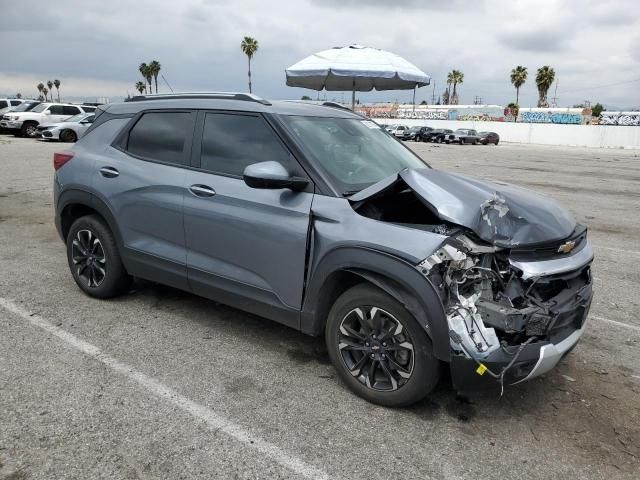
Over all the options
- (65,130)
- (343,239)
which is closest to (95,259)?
(343,239)

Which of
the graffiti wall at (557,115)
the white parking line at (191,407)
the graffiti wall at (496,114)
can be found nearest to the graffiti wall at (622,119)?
the graffiti wall at (496,114)

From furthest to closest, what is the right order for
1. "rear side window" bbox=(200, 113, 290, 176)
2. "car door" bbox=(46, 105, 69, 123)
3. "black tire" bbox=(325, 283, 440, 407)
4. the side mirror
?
1. "car door" bbox=(46, 105, 69, 123)
2. "rear side window" bbox=(200, 113, 290, 176)
3. the side mirror
4. "black tire" bbox=(325, 283, 440, 407)

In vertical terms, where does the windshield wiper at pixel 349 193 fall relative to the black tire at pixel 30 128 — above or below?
below

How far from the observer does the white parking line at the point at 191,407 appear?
2529mm

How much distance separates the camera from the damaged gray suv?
2709 millimetres

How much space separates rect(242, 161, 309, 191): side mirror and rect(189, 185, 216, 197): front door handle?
57 cm

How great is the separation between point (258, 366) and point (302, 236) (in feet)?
3.25

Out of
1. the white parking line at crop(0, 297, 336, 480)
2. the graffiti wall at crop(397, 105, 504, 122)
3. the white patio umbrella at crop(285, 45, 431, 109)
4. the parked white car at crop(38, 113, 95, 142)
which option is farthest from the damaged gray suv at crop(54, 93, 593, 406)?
the graffiti wall at crop(397, 105, 504, 122)

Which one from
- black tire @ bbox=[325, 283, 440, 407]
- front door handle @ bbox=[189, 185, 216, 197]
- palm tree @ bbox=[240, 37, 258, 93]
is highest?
palm tree @ bbox=[240, 37, 258, 93]

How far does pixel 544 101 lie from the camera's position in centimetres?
7556

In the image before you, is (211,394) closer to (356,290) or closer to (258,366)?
(258,366)

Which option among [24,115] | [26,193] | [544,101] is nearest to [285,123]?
[26,193]

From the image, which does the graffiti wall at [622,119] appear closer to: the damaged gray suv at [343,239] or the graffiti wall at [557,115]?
the graffiti wall at [557,115]

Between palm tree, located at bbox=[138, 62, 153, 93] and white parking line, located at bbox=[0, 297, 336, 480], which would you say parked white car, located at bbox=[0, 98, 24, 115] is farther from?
palm tree, located at bbox=[138, 62, 153, 93]
